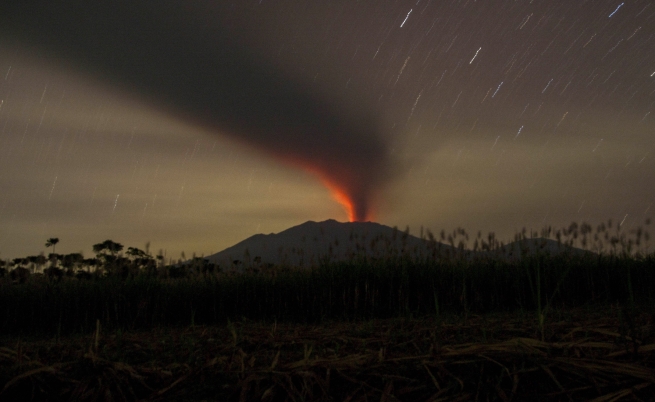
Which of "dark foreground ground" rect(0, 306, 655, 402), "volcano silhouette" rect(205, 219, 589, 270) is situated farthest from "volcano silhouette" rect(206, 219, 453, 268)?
"dark foreground ground" rect(0, 306, 655, 402)

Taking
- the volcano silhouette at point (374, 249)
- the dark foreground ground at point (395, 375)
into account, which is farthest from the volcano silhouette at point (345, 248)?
the dark foreground ground at point (395, 375)

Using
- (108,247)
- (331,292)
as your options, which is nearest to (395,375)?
(331,292)

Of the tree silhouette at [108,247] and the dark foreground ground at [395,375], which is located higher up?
the tree silhouette at [108,247]

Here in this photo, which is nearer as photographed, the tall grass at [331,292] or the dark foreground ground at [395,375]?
the dark foreground ground at [395,375]

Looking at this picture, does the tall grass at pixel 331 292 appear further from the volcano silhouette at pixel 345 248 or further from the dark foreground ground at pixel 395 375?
the dark foreground ground at pixel 395 375

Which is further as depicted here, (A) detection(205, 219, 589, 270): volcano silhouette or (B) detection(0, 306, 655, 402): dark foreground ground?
(A) detection(205, 219, 589, 270): volcano silhouette

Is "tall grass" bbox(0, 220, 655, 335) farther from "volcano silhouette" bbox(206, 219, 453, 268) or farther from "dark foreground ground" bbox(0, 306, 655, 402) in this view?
"dark foreground ground" bbox(0, 306, 655, 402)

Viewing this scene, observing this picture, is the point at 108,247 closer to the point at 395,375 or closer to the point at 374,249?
the point at 374,249

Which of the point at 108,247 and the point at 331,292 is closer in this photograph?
the point at 331,292

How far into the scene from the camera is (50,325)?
7.05m

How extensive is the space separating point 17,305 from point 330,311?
16.8 ft

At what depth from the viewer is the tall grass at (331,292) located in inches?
256

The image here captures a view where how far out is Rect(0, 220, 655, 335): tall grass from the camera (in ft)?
21.3

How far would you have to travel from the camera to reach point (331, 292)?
663 cm
